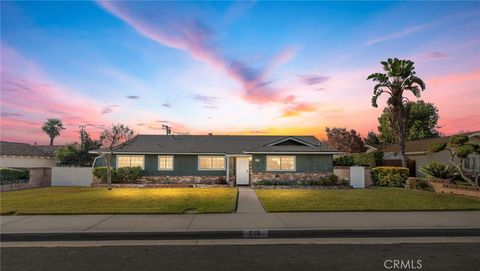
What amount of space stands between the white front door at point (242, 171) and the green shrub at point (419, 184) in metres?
11.2

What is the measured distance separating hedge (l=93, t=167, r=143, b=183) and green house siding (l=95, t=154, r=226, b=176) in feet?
3.48

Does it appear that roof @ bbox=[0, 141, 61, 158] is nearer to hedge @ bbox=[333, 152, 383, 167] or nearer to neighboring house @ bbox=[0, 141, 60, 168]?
neighboring house @ bbox=[0, 141, 60, 168]

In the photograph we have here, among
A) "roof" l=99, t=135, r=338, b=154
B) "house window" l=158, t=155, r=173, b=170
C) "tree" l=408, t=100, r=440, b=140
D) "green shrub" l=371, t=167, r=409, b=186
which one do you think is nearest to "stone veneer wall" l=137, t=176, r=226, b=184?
"house window" l=158, t=155, r=173, b=170

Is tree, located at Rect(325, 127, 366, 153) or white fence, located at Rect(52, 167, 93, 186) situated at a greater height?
tree, located at Rect(325, 127, 366, 153)

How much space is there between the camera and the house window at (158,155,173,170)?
26.2 m

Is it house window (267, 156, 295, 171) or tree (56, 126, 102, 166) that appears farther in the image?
tree (56, 126, 102, 166)

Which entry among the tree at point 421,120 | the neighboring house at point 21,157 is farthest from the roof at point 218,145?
the tree at point 421,120

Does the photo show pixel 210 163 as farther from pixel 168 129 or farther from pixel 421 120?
pixel 421 120

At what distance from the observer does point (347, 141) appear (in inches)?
1833

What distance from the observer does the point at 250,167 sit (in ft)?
85.1

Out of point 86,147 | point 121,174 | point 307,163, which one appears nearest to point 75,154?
point 86,147

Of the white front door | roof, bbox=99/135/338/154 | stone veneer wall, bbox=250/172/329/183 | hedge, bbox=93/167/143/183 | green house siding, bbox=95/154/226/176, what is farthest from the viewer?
green house siding, bbox=95/154/226/176

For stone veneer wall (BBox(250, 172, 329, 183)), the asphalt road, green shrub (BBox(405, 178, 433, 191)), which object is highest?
stone veneer wall (BBox(250, 172, 329, 183))

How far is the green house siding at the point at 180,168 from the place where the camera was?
2606 centimetres
